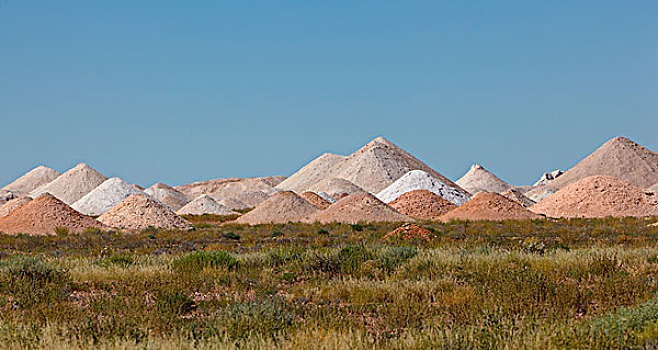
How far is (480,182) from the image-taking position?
126 metres

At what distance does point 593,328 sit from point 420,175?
65360mm

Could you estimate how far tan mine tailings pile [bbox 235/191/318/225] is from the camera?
1882 inches

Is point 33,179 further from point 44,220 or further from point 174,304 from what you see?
point 174,304

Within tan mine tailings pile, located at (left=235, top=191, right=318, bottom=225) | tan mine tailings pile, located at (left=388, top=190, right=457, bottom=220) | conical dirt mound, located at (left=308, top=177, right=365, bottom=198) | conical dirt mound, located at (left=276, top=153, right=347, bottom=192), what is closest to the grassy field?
tan mine tailings pile, located at (left=235, top=191, right=318, bottom=225)

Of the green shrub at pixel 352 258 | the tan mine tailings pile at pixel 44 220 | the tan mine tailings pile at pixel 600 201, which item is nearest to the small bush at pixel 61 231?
the tan mine tailings pile at pixel 44 220

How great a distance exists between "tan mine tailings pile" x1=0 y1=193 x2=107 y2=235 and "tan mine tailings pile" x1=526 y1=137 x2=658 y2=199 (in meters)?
89.1

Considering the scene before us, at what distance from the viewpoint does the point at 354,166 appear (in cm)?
11912

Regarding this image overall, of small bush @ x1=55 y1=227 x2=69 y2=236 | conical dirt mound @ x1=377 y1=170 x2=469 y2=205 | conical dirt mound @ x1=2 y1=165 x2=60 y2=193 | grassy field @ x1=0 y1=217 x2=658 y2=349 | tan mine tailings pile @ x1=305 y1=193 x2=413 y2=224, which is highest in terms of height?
conical dirt mound @ x1=2 y1=165 x2=60 y2=193

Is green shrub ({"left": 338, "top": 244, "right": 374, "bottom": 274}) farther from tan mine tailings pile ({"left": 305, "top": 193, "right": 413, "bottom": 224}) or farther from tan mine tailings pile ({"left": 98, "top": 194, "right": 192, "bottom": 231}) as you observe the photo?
tan mine tailings pile ({"left": 305, "top": 193, "right": 413, "bottom": 224})

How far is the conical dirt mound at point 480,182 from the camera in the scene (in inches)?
4783

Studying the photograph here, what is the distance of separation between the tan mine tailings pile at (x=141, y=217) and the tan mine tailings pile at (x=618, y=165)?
272 feet

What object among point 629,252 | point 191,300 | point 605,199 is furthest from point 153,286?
point 605,199

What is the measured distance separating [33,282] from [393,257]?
268 inches

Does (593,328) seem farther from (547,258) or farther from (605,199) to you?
(605,199)
